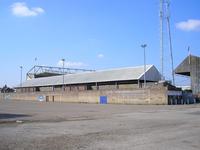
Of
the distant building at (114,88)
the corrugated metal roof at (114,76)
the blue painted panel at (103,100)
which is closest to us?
the distant building at (114,88)

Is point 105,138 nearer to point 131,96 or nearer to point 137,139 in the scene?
point 137,139

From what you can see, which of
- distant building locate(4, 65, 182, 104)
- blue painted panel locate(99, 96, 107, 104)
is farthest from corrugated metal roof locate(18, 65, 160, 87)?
blue painted panel locate(99, 96, 107, 104)

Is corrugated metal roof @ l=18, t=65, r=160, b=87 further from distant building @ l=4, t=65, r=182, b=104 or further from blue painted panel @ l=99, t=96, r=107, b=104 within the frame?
blue painted panel @ l=99, t=96, r=107, b=104

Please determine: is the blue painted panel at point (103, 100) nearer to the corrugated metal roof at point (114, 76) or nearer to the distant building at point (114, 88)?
the distant building at point (114, 88)

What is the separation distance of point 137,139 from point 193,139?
2373 millimetres

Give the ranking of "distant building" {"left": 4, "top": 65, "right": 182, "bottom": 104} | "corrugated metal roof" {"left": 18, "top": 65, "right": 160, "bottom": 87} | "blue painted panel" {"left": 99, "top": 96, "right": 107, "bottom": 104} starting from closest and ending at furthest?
"distant building" {"left": 4, "top": 65, "right": 182, "bottom": 104} → "blue painted panel" {"left": 99, "top": 96, "right": 107, "bottom": 104} → "corrugated metal roof" {"left": 18, "top": 65, "right": 160, "bottom": 87}

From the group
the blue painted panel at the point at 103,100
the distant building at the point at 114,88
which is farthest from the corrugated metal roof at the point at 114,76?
the blue painted panel at the point at 103,100

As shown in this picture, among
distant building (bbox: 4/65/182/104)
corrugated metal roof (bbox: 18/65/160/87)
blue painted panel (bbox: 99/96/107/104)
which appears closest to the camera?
distant building (bbox: 4/65/182/104)

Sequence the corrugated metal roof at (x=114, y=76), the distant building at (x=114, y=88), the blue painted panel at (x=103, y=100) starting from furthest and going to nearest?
the corrugated metal roof at (x=114, y=76) → the blue painted panel at (x=103, y=100) → the distant building at (x=114, y=88)

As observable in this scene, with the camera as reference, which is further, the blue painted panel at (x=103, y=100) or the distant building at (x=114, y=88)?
the blue painted panel at (x=103, y=100)

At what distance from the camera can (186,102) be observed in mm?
68062

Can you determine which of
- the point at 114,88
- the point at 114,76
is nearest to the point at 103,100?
the point at 114,88

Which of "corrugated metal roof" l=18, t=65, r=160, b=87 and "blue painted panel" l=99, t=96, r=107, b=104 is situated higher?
"corrugated metal roof" l=18, t=65, r=160, b=87

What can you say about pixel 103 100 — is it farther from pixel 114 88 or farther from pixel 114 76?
pixel 114 76
